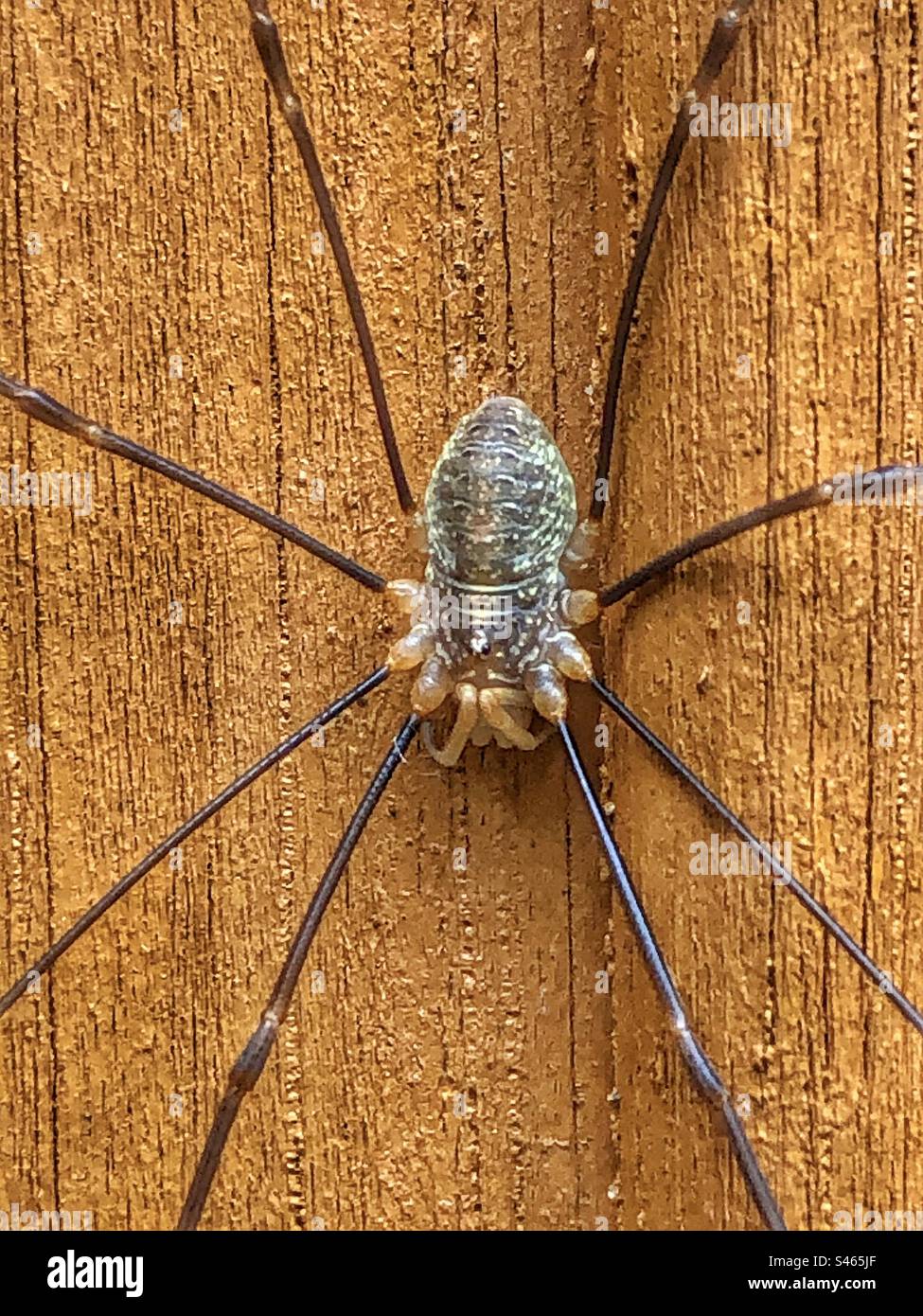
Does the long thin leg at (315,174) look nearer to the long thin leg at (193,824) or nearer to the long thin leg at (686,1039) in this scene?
the long thin leg at (193,824)

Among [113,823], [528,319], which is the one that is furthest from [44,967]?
[528,319]

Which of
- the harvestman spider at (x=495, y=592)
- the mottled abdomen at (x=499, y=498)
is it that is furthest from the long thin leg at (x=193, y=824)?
the mottled abdomen at (x=499, y=498)

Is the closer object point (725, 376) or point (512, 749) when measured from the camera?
point (725, 376)

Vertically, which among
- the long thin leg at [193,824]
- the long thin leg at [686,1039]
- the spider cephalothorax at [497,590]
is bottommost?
the long thin leg at [686,1039]

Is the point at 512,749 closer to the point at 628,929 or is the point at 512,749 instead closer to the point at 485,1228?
the point at 628,929

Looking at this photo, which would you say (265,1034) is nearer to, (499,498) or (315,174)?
(499,498)

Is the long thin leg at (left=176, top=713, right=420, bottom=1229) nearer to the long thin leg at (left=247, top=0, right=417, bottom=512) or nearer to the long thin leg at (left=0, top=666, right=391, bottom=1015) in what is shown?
the long thin leg at (left=0, top=666, right=391, bottom=1015)
